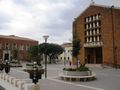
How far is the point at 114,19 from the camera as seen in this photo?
2196 inches

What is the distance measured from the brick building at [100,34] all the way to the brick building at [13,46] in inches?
1422

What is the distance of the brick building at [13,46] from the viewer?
3612 inches

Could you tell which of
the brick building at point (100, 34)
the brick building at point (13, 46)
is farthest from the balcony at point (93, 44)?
the brick building at point (13, 46)

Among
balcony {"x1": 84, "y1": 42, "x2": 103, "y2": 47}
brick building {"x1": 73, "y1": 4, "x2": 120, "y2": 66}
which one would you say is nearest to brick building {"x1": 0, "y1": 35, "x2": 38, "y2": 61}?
brick building {"x1": 73, "y1": 4, "x2": 120, "y2": 66}

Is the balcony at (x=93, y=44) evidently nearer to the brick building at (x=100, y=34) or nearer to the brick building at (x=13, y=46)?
the brick building at (x=100, y=34)

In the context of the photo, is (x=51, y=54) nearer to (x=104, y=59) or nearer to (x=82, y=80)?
(x=104, y=59)

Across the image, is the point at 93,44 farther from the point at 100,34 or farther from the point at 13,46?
the point at 13,46

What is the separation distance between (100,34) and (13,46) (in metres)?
45.5

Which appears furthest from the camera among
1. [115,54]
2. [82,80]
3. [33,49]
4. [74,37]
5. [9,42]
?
[9,42]

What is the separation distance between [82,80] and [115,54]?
32640mm

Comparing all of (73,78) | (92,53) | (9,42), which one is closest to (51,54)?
(9,42)

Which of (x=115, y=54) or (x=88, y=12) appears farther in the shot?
(x=88, y=12)

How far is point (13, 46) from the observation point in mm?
94375

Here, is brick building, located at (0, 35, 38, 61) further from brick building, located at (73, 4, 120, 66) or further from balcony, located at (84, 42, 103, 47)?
balcony, located at (84, 42, 103, 47)
